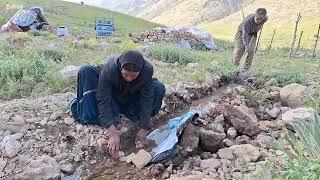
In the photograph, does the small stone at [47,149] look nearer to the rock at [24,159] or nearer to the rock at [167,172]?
the rock at [24,159]

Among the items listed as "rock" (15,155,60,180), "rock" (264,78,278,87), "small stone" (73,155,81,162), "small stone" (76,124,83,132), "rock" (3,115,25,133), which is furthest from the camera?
"rock" (264,78,278,87)

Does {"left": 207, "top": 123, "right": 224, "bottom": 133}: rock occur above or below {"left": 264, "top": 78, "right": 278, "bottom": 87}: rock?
below

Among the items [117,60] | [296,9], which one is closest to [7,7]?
[117,60]

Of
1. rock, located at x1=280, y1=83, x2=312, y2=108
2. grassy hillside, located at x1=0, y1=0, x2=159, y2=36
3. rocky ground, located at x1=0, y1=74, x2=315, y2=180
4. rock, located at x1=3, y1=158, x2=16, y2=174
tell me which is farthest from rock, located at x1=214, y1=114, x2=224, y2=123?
grassy hillside, located at x1=0, y1=0, x2=159, y2=36

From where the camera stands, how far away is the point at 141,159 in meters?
4.07

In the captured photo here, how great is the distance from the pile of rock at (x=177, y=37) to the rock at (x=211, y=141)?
10.6m

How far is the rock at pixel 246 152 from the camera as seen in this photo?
3.93 meters

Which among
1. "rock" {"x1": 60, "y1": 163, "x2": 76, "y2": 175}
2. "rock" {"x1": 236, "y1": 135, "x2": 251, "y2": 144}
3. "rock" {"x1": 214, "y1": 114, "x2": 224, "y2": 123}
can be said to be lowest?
"rock" {"x1": 60, "y1": 163, "x2": 76, "y2": 175}

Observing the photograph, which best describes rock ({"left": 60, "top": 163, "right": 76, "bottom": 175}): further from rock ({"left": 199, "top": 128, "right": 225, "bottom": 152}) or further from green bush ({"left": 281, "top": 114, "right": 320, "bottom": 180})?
green bush ({"left": 281, "top": 114, "right": 320, "bottom": 180})

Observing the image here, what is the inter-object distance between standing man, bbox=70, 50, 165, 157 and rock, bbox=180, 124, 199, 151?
342 millimetres

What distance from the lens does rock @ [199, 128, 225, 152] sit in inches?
171

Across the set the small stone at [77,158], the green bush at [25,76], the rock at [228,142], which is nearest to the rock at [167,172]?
the rock at [228,142]

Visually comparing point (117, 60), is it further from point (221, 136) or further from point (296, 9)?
point (296, 9)

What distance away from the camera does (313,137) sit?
8.97 feet
